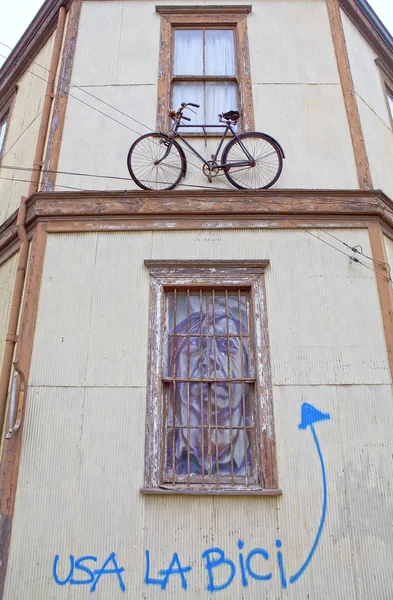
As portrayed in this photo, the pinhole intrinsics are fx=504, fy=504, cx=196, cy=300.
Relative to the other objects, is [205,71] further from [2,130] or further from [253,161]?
[2,130]

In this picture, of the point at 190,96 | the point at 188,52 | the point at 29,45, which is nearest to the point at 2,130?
the point at 29,45

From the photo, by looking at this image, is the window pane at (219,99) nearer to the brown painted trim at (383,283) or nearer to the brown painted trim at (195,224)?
the brown painted trim at (195,224)

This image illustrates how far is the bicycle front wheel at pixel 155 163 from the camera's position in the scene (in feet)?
20.4

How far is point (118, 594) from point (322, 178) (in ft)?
16.6

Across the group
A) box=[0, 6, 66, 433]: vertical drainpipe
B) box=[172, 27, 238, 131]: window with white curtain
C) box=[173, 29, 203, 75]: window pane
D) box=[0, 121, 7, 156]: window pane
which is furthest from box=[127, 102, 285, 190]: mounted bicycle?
box=[0, 121, 7, 156]: window pane

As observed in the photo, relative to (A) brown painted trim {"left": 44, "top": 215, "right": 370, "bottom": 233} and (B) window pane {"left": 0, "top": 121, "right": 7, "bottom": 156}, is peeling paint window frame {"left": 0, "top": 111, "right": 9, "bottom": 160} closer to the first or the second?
(B) window pane {"left": 0, "top": 121, "right": 7, "bottom": 156}

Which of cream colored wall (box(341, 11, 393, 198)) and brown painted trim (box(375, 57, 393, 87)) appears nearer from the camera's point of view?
cream colored wall (box(341, 11, 393, 198))

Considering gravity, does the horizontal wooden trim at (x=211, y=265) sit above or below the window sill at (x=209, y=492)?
above

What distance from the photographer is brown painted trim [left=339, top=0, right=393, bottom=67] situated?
25.5 feet

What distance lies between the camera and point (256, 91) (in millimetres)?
6855

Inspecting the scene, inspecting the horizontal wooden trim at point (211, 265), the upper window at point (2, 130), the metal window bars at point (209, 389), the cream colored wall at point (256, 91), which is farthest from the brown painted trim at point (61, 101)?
the metal window bars at point (209, 389)

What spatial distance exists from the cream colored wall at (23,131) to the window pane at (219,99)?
8.08 feet

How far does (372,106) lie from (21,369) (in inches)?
238

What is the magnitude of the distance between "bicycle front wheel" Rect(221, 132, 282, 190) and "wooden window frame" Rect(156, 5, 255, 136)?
0.35 meters
